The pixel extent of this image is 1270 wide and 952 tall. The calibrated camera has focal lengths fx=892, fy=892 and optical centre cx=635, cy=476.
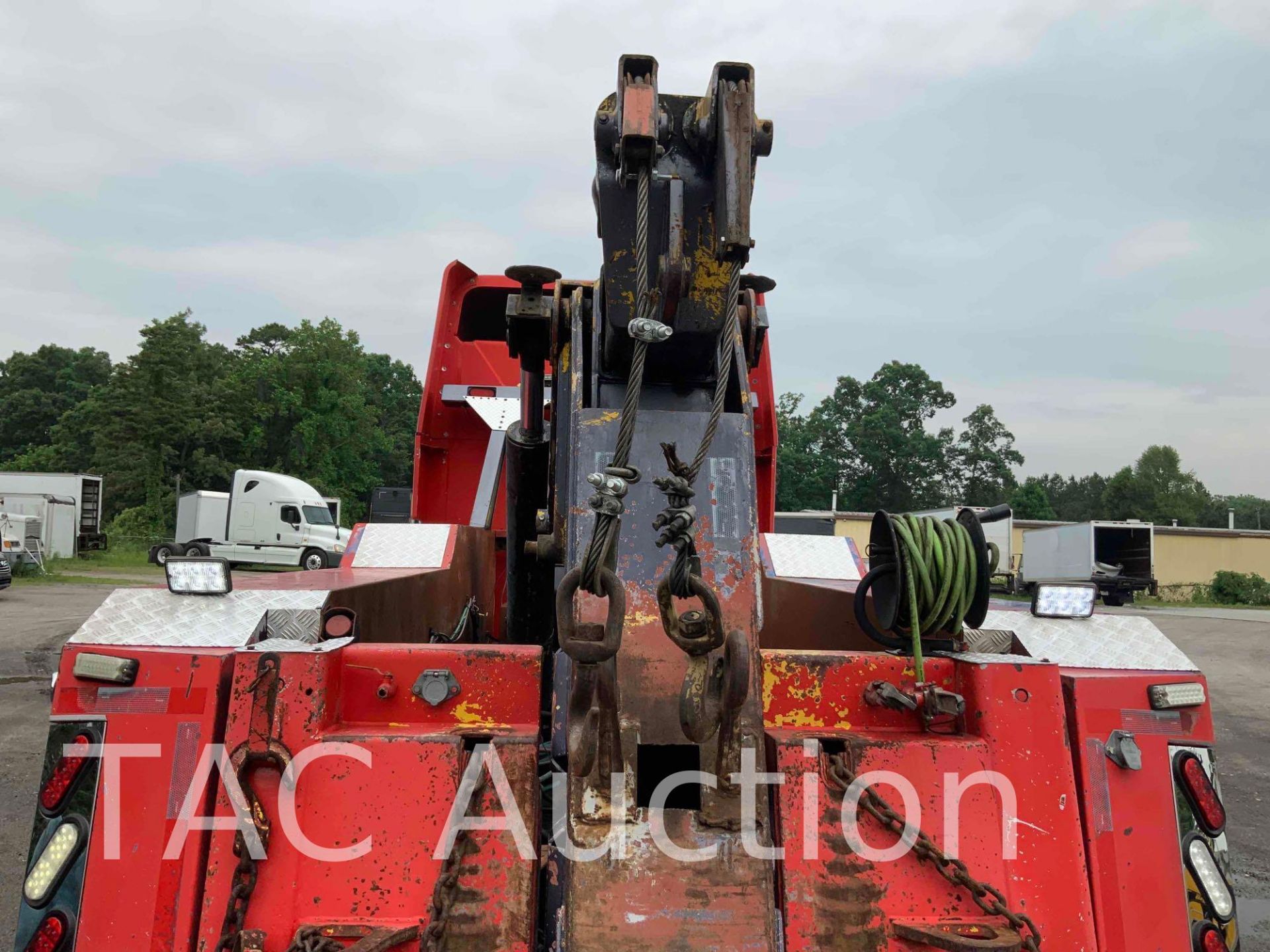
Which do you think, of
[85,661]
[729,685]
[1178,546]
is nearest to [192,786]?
[85,661]

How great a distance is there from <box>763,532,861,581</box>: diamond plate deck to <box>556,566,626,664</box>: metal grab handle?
2442 millimetres

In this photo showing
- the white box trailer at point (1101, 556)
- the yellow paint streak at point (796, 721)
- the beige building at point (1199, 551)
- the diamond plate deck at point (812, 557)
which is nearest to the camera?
the yellow paint streak at point (796, 721)

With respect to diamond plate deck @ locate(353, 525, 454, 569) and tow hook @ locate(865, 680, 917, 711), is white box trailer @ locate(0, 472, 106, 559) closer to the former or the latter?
diamond plate deck @ locate(353, 525, 454, 569)

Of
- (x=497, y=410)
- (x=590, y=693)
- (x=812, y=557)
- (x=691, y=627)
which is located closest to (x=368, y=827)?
(x=590, y=693)

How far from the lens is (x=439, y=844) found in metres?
2.02

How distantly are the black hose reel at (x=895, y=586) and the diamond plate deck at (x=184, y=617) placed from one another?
1.65m

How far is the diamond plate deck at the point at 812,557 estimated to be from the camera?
4.18 metres

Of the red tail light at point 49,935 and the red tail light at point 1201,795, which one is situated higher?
the red tail light at point 1201,795

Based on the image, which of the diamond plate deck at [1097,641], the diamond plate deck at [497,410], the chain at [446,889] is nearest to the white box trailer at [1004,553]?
the diamond plate deck at [497,410]

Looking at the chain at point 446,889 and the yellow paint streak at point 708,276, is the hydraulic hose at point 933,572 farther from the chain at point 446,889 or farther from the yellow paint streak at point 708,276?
the chain at point 446,889

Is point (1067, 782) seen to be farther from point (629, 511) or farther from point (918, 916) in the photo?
point (629, 511)

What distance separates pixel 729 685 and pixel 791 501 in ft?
191

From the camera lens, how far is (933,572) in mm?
2451

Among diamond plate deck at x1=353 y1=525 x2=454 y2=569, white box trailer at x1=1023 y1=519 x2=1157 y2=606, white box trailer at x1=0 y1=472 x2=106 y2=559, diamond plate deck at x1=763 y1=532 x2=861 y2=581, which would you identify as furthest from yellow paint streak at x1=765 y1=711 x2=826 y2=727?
white box trailer at x1=0 y1=472 x2=106 y2=559
